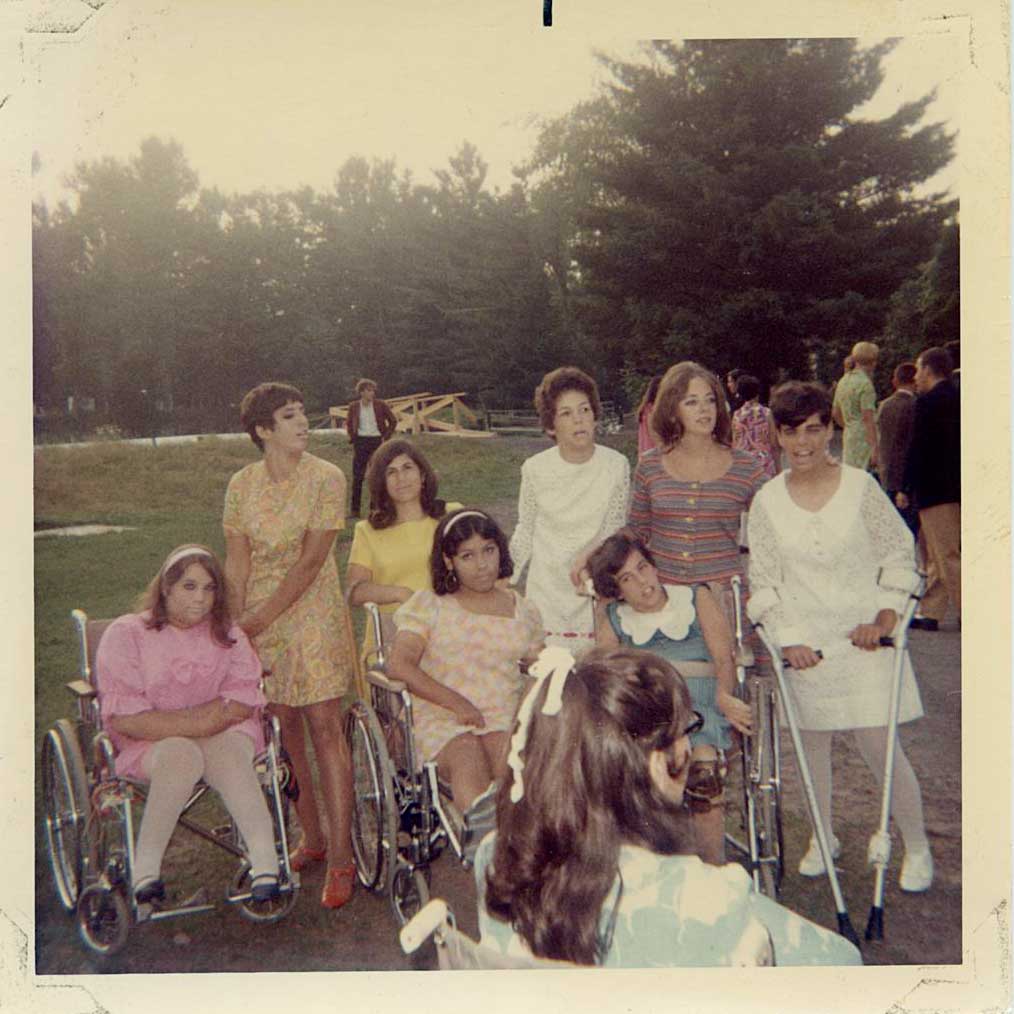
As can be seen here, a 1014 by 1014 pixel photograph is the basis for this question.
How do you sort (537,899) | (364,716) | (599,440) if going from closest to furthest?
(537,899), (364,716), (599,440)

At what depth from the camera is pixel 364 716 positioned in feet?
11.0

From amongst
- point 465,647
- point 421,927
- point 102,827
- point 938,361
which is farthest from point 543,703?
point 938,361

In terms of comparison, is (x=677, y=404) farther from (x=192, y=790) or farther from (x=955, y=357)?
(x=192, y=790)

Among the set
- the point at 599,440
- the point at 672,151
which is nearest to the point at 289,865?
the point at 599,440

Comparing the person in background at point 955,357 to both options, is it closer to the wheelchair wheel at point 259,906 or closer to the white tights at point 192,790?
the white tights at point 192,790

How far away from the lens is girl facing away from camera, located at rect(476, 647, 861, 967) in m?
2.35

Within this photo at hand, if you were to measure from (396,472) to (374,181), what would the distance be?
881mm

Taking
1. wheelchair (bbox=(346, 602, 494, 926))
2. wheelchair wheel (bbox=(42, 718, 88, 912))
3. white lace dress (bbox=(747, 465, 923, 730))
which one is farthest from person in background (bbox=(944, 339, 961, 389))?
wheelchair wheel (bbox=(42, 718, 88, 912))

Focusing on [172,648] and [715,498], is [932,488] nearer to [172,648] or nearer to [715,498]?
[715,498]

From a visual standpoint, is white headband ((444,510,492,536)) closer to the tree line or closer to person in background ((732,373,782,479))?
the tree line

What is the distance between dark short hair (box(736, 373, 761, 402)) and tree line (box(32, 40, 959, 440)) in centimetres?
5

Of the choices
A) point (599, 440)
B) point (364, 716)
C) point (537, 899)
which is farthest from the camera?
point (599, 440)

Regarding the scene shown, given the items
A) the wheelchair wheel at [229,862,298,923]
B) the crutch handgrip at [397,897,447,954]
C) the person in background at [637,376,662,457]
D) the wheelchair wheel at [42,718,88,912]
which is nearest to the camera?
the crutch handgrip at [397,897,447,954]

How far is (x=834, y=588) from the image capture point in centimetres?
350
